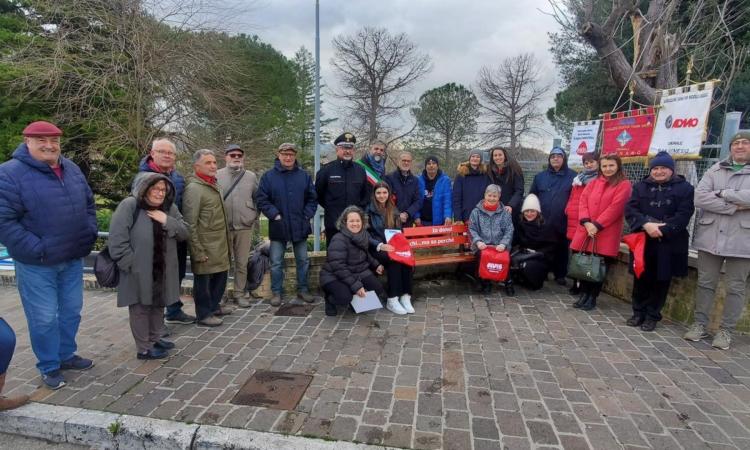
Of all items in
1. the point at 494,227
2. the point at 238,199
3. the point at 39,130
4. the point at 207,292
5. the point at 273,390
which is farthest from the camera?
the point at 494,227

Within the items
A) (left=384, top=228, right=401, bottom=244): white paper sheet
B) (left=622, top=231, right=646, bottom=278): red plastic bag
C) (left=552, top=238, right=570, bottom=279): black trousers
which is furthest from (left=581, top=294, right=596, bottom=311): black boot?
(left=384, top=228, right=401, bottom=244): white paper sheet

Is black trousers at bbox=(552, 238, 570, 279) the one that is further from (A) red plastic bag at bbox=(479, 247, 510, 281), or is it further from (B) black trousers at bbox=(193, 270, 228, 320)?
(B) black trousers at bbox=(193, 270, 228, 320)

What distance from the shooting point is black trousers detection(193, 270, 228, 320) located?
450 centimetres

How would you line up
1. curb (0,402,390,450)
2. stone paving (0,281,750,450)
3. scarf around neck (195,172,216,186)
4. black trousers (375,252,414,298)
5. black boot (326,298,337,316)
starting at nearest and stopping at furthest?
curb (0,402,390,450), stone paving (0,281,750,450), scarf around neck (195,172,216,186), black boot (326,298,337,316), black trousers (375,252,414,298)

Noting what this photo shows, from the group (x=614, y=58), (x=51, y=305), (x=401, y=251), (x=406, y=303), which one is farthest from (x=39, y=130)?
(x=614, y=58)

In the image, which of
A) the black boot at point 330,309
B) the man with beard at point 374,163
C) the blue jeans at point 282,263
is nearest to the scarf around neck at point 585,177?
the man with beard at point 374,163

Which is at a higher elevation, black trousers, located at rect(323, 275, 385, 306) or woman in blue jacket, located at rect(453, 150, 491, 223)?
woman in blue jacket, located at rect(453, 150, 491, 223)

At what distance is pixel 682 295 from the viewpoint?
4.71m

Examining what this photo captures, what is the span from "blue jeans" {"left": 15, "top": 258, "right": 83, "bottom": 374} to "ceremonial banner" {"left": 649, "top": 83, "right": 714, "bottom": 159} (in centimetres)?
679

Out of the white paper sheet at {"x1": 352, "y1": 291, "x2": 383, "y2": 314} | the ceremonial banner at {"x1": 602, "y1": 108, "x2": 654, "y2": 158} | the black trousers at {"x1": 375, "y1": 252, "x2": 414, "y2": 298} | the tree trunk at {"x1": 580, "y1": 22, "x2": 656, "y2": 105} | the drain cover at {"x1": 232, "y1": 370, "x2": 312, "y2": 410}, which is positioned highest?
the tree trunk at {"x1": 580, "y1": 22, "x2": 656, "y2": 105}

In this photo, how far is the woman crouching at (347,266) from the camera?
4695 mm

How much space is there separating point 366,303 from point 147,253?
7.51 ft

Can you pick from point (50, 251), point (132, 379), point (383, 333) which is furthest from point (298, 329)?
point (50, 251)

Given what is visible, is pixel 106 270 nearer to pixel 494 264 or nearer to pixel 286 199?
pixel 286 199
